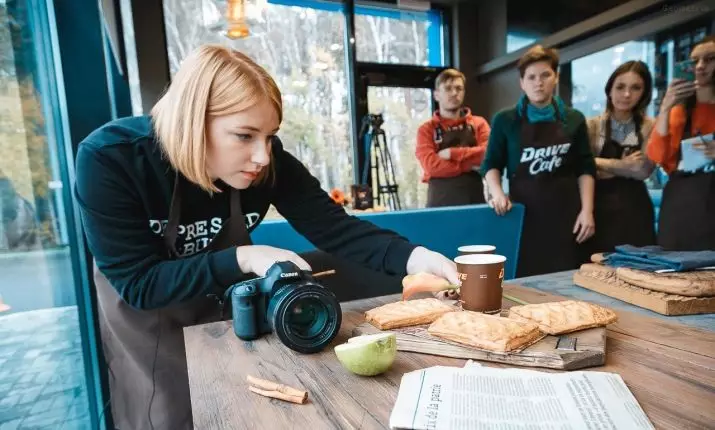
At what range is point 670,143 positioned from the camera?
198 cm

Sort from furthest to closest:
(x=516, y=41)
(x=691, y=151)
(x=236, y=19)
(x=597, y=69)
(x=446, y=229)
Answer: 1. (x=516, y=41)
2. (x=597, y=69)
3. (x=236, y=19)
4. (x=446, y=229)
5. (x=691, y=151)

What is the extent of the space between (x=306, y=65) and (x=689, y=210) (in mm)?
4015

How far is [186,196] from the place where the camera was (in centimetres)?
119

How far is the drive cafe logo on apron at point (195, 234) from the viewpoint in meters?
1.19

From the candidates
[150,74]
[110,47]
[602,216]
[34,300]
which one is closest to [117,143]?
[34,300]

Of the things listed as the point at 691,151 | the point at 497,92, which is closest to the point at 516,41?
the point at 497,92

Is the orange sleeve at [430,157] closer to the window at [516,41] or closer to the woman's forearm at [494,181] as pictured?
the woman's forearm at [494,181]

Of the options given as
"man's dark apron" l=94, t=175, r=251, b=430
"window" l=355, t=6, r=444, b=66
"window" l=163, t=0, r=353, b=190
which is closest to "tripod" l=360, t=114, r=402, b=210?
"window" l=163, t=0, r=353, b=190

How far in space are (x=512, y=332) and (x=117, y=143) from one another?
3.28 feet

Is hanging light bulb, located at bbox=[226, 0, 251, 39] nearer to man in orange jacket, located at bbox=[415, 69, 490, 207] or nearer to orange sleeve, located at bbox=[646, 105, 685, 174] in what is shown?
man in orange jacket, located at bbox=[415, 69, 490, 207]

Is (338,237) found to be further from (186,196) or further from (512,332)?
(512,332)

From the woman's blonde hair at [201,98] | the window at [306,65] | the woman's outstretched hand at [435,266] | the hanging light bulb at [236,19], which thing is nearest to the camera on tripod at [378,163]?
the window at [306,65]

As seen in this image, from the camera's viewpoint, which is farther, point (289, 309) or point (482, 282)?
point (482, 282)

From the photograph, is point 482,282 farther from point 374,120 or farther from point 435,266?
point 374,120
